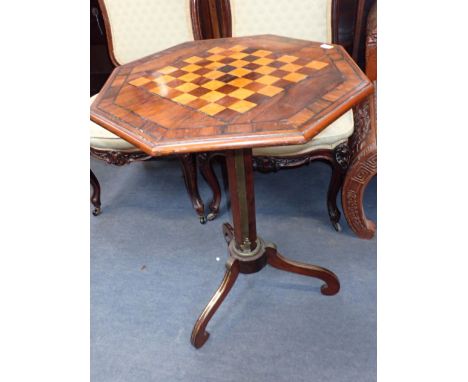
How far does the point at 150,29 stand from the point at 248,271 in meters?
1.17

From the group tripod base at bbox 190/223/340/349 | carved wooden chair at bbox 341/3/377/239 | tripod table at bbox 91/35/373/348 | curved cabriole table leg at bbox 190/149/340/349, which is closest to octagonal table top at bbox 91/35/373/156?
tripod table at bbox 91/35/373/348

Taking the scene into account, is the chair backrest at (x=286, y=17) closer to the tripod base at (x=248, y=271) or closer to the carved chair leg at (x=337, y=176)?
the carved chair leg at (x=337, y=176)

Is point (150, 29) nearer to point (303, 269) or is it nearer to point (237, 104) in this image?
point (237, 104)

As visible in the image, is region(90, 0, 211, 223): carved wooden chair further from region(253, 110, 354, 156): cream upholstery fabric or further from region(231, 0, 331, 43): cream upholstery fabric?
region(253, 110, 354, 156): cream upholstery fabric

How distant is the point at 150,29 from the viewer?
1.83m

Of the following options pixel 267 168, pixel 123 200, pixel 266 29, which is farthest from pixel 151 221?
pixel 266 29

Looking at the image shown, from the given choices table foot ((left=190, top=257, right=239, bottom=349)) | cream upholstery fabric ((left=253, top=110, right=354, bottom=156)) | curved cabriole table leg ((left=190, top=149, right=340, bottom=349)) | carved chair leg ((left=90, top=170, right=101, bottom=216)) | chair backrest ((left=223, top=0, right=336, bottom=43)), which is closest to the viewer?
curved cabriole table leg ((left=190, top=149, right=340, bottom=349))

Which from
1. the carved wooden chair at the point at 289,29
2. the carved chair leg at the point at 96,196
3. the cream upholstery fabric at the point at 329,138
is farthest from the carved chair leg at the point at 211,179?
the carved chair leg at the point at 96,196

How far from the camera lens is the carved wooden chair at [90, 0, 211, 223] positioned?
1.77 m

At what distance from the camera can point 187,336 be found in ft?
4.52

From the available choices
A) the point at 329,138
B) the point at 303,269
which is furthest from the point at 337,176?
the point at 303,269

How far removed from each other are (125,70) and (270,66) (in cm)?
45

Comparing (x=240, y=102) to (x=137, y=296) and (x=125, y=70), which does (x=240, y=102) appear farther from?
(x=137, y=296)

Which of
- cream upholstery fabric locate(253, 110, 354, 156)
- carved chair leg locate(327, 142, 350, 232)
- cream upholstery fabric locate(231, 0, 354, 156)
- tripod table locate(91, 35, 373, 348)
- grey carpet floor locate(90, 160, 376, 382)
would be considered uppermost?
cream upholstery fabric locate(231, 0, 354, 156)
